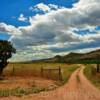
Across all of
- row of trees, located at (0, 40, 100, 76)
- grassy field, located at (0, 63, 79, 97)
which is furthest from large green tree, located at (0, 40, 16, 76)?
grassy field, located at (0, 63, 79, 97)

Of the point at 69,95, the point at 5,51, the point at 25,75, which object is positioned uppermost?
the point at 5,51

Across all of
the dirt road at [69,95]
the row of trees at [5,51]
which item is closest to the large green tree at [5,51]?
the row of trees at [5,51]

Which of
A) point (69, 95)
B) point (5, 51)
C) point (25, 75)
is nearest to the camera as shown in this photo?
point (69, 95)

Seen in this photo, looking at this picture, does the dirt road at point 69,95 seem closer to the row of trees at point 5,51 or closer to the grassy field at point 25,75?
the grassy field at point 25,75

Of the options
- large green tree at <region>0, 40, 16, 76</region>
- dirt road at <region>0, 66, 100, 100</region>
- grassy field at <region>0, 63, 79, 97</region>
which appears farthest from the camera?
large green tree at <region>0, 40, 16, 76</region>

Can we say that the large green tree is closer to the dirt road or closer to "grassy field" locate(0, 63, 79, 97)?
"grassy field" locate(0, 63, 79, 97)

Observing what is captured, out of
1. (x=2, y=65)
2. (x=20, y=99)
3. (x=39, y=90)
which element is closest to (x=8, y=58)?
(x=2, y=65)

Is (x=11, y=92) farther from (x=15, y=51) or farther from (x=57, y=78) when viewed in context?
(x=15, y=51)

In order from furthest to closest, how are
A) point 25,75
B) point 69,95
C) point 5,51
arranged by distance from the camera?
1. point 25,75
2. point 5,51
3. point 69,95

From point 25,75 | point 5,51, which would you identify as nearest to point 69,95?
point 5,51

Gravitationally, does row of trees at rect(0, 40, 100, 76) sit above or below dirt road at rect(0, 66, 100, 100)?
above

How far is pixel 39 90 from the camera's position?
35.3 m

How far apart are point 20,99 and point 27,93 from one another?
5.02 metres

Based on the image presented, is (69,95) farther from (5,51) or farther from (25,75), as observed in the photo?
(25,75)
